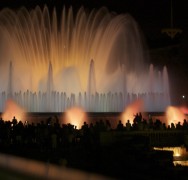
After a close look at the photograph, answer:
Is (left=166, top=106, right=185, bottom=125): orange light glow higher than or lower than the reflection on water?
higher

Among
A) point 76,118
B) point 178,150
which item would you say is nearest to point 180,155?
point 178,150

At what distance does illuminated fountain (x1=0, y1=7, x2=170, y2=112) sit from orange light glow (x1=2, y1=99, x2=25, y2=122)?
150 centimetres

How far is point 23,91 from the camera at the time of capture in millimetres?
30359

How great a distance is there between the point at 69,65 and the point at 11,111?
760 centimetres

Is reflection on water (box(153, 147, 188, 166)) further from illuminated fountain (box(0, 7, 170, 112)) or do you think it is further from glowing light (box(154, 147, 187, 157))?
illuminated fountain (box(0, 7, 170, 112))

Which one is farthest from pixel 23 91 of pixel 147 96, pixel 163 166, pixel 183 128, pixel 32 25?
pixel 163 166

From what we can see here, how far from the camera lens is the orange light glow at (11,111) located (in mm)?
24786

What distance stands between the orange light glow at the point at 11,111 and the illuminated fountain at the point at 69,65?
1505 mm

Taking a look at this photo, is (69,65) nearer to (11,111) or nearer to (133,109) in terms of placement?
(133,109)

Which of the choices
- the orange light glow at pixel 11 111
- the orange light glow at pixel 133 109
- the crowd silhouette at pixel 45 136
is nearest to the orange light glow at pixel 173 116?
the orange light glow at pixel 133 109

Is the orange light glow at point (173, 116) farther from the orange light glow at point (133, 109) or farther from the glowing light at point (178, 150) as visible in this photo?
the glowing light at point (178, 150)

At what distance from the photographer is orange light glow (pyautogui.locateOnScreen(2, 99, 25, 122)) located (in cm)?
2479

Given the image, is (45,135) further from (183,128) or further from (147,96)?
(147,96)

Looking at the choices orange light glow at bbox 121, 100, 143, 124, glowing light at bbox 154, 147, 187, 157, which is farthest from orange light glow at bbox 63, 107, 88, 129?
glowing light at bbox 154, 147, 187, 157
